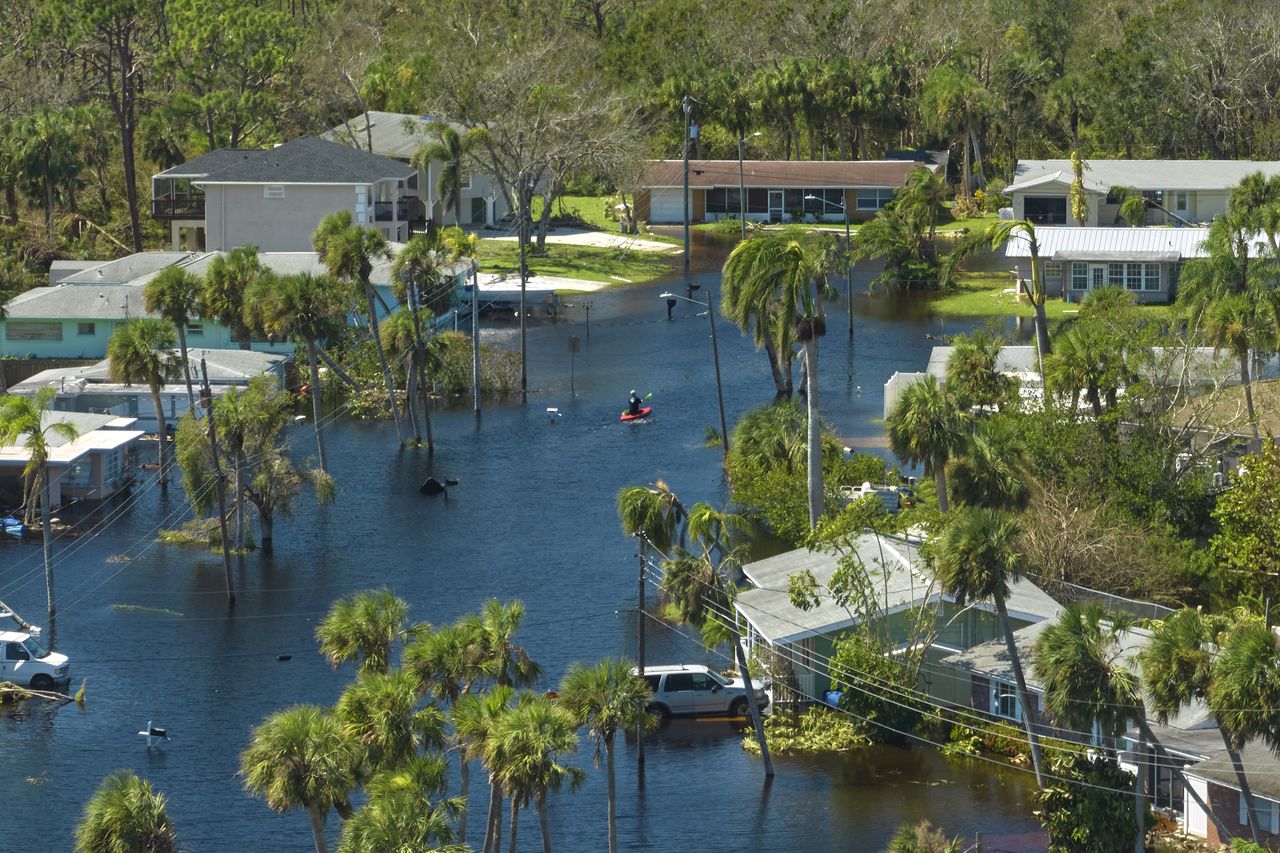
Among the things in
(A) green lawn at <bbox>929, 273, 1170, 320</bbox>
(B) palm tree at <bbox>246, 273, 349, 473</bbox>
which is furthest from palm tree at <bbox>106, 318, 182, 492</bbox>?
(A) green lawn at <bbox>929, 273, 1170, 320</bbox>

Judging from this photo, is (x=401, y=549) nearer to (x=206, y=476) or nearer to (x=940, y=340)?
(x=206, y=476)

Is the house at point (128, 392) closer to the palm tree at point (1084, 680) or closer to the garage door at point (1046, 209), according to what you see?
the palm tree at point (1084, 680)

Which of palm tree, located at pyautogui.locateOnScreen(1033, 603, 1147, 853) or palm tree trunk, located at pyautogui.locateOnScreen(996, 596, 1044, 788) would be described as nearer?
palm tree, located at pyautogui.locateOnScreen(1033, 603, 1147, 853)

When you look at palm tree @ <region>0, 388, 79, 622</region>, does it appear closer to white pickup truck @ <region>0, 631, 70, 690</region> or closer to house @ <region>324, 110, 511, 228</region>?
white pickup truck @ <region>0, 631, 70, 690</region>

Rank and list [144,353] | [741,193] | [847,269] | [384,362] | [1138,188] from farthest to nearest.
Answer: [741,193] < [1138,188] < [847,269] < [384,362] < [144,353]

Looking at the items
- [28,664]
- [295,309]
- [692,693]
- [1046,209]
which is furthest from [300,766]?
[1046,209]

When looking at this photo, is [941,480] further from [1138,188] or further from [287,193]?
[1138,188]
